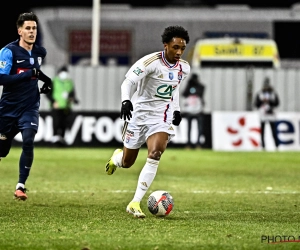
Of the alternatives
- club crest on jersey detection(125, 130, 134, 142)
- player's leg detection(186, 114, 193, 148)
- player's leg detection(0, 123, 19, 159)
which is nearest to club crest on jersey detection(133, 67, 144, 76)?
club crest on jersey detection(125, 130, 134, 142)

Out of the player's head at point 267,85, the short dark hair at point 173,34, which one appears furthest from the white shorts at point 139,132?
the player's head at point 267,85

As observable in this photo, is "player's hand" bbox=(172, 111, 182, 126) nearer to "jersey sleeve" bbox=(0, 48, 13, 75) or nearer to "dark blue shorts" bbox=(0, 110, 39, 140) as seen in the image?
"dark blue shorts" bbox=(0, 110, 39, 140)

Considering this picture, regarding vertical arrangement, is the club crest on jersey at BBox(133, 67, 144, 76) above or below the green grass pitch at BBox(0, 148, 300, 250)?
above

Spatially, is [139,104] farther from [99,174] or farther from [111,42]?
[111,42]

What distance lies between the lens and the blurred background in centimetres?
2461

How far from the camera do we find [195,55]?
28828 mm

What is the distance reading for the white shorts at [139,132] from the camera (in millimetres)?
10781

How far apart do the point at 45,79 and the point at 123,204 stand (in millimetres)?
1924

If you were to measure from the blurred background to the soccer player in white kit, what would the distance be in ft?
44.2

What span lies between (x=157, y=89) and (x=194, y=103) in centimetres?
1413

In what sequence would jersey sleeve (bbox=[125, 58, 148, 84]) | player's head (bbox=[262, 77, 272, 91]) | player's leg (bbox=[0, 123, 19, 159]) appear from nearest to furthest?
jersey sleeve (bbox=[125, 58, 148, 84]) < player's leg (bbox=[0, 123, 19, 159]) < player's head (bbox=[262, 77, 272, 91])

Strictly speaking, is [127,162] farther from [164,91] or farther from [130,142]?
[164,91]

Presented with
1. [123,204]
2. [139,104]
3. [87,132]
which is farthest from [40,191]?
[87,132]

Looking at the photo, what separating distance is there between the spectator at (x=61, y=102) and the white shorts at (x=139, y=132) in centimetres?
1339
